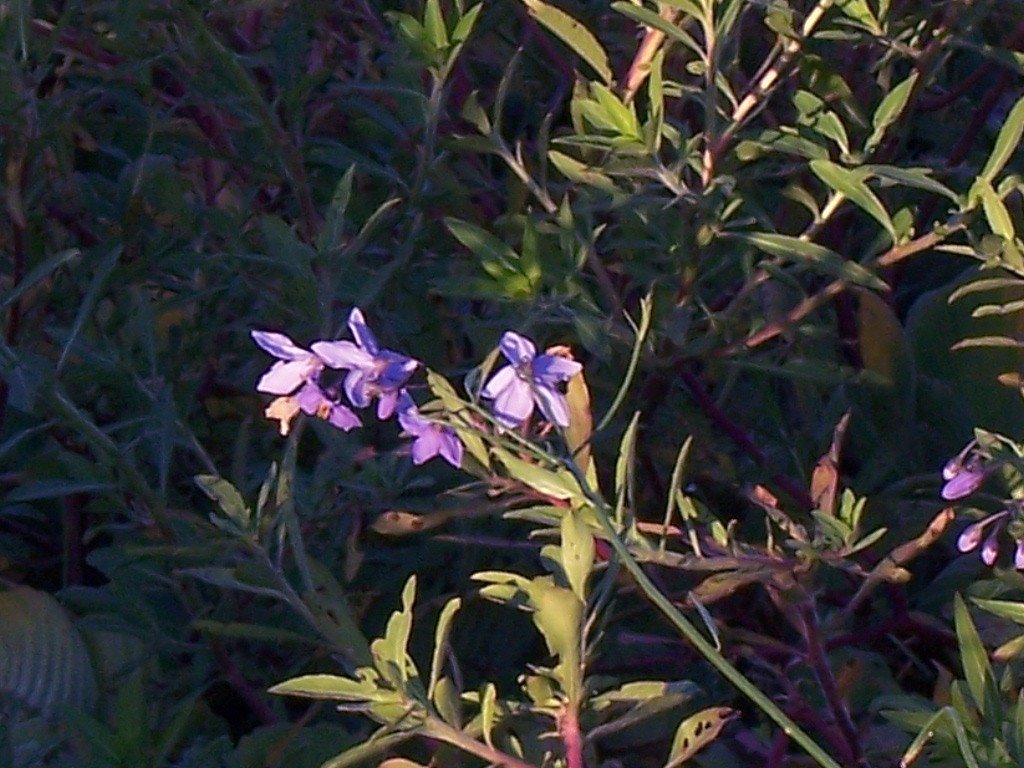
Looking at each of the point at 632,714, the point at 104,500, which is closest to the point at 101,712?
the point at 104,500

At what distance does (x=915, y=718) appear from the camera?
3.30 feet

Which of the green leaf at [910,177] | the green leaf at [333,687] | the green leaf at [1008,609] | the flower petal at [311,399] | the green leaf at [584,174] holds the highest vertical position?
the green leaf at [910,177]

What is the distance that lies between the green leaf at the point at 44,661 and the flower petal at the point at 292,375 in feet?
1.66

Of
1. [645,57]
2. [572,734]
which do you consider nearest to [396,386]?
[572,734]

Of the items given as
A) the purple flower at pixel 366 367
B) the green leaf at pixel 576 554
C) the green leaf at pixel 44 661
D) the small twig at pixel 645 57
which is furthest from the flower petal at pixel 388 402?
the green leaf at pixel 44 661

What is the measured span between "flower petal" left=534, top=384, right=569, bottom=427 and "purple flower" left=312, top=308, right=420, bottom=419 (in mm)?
78

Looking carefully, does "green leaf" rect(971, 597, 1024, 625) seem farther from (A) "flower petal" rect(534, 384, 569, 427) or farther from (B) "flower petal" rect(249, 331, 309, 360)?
(B) "flower petal" rect(249, 331, 309, 360)

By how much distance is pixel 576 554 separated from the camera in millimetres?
884

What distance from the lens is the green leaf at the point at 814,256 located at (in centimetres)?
113

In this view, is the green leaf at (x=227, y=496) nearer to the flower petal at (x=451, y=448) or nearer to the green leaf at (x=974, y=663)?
the flower petal at (x=451, y=448)

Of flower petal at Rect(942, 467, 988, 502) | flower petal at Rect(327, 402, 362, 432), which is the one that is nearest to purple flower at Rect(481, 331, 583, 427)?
flower petal at Rect(327, 402, 362, 432)

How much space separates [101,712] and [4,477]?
0.21 m

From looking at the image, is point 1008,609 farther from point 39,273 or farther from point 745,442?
point 39,273

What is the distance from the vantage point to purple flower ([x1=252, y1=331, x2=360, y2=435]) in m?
0.97
